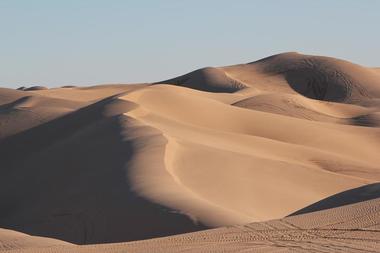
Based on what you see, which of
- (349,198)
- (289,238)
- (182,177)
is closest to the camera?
(289,238)

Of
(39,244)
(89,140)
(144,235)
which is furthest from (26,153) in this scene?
(39,244)

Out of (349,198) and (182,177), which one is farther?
(182,177)

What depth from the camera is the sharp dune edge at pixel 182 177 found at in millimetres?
9445

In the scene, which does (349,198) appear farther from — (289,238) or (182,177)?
(182,177)

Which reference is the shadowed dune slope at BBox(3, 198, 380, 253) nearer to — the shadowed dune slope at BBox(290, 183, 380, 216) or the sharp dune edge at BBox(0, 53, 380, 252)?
the sharp dune edge at BBox(0, 53, 380, 252)

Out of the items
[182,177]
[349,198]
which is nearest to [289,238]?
[349,198]

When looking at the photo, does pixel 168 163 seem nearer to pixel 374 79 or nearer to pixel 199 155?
pixel 199 155

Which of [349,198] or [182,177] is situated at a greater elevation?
[349,198]

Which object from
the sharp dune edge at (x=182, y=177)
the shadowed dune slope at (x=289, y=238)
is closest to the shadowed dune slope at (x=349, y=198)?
the sharp dune edge at (x=182, y=177)

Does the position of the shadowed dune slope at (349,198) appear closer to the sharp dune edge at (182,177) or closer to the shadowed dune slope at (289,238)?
the sharp dune edge at (182,177)

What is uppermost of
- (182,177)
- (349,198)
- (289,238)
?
(289,238)

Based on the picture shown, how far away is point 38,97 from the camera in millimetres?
36281

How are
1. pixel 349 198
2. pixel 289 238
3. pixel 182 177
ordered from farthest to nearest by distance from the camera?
pixel 182 177 < pixel 349 198 < pixel 289 238

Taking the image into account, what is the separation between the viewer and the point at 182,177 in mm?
16125
